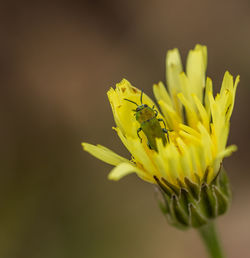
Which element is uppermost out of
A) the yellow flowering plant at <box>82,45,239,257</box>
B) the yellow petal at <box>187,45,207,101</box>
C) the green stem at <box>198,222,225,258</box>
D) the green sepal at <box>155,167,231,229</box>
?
the yellow petal at <box>187,45,207,101</box>

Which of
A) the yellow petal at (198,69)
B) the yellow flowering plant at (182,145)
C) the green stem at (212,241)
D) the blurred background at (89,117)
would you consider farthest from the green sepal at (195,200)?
the blurred background at (89,117)

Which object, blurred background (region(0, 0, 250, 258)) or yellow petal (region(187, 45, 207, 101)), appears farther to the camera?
blurred background (region(0, 0, 250, 258))

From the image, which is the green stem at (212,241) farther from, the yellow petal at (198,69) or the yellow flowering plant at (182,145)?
the yellow petal at (198,69)

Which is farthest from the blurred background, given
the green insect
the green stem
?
the green insect

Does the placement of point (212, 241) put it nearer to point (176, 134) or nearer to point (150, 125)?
point (176, 134)

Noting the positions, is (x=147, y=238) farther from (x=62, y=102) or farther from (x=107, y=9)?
(x=107, y=9)

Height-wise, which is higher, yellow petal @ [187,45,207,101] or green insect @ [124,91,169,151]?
yellow petal @ [187,45,207,101]

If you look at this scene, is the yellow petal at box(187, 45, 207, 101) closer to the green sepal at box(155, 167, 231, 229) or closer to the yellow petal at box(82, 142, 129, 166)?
the green sepal at box(155, 167, 231, 229)

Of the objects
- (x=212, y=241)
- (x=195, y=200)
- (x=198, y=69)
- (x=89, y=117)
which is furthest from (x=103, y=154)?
(x=89, y=117)
